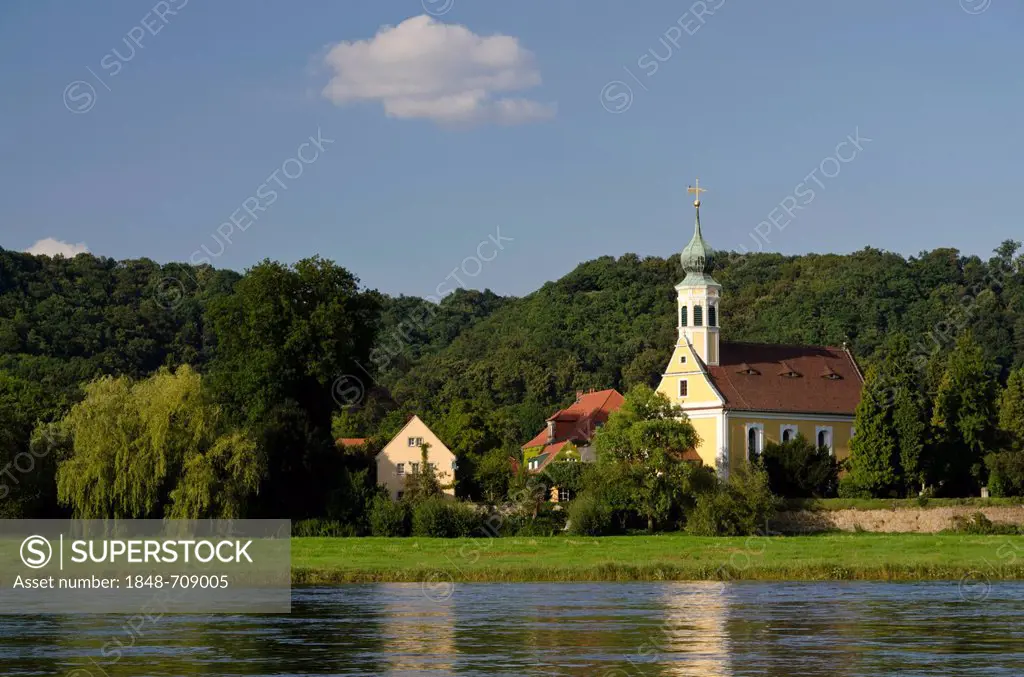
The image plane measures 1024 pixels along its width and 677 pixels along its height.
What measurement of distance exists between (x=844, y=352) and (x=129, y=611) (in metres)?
58.6

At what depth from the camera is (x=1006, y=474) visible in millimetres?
77938

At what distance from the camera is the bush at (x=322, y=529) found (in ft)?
224

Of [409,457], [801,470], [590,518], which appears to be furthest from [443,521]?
[801,470]

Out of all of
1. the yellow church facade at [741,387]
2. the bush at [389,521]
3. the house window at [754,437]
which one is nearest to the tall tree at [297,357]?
the bush at [389,521]

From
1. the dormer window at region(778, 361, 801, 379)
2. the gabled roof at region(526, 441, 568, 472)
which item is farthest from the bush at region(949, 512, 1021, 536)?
the gabled roof at region(526, 441, 568, 472)

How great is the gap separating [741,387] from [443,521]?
2178 cm

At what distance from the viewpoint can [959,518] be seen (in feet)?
240

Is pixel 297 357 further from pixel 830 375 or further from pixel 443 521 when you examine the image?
pixel 830 375

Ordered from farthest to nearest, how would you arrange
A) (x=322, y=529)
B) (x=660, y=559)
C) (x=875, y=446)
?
(x=875, y=446) < (x=322, y=529) < (x=660, y=559)

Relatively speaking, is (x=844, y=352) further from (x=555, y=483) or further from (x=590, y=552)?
(x=590, y=552)

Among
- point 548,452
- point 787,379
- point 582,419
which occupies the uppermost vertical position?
point 787,379

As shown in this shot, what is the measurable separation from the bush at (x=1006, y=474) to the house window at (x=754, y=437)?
11.3 metres

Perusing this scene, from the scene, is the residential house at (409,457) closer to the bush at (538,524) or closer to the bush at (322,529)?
the bush at (538,524)

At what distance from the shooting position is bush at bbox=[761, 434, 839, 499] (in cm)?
7894
